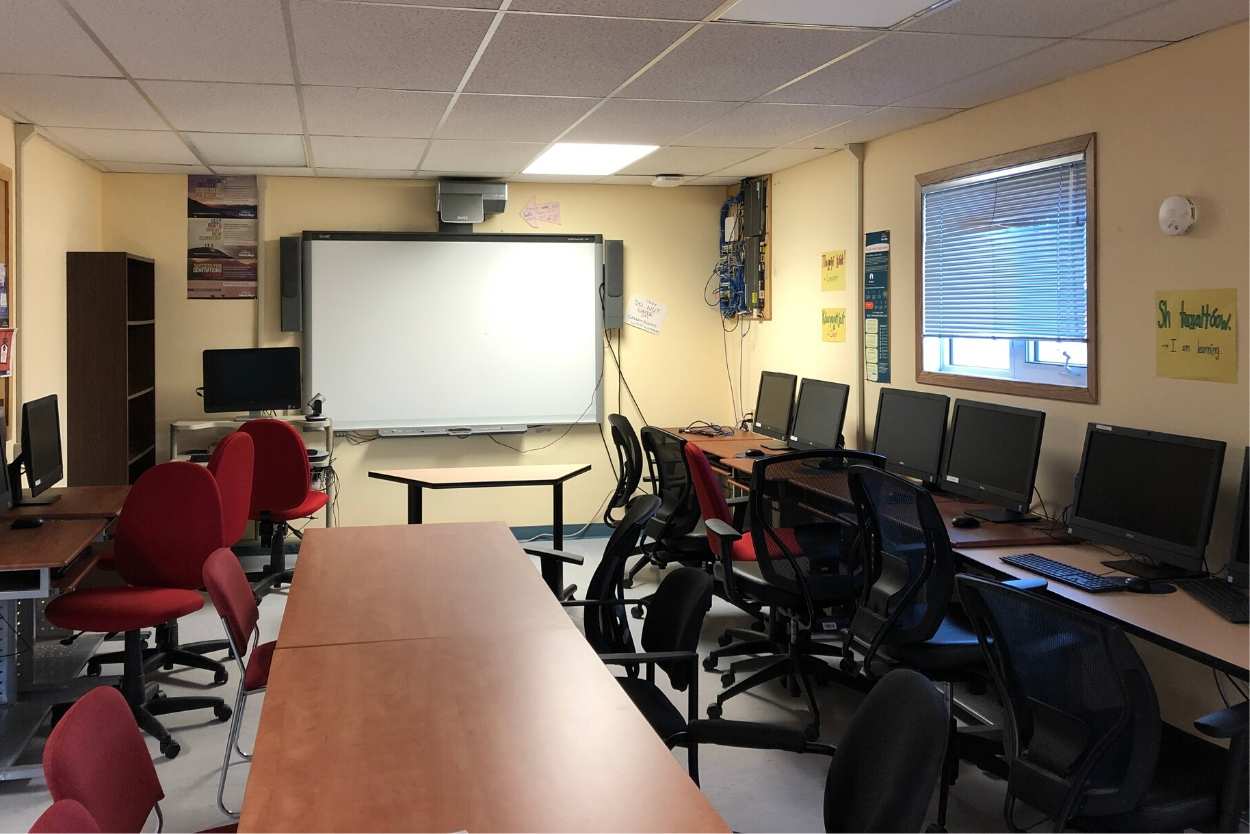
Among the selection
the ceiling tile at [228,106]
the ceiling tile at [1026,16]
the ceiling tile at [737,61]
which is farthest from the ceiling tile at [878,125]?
the ceiling tile at [228,106]

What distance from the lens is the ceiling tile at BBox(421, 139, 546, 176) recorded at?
5.63m

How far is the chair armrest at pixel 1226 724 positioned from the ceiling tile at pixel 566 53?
98.0 inches

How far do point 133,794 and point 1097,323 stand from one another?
355 centimetres

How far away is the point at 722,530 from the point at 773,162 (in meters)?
2.91

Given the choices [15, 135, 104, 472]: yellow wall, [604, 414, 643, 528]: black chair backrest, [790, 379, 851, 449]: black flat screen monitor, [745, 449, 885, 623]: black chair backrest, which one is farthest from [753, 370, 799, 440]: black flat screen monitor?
[15, 135, 104, 472]: yellow wall

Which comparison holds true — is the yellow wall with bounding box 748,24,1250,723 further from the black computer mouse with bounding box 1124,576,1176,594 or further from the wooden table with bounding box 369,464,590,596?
the wooden table with bounding box 369,464,590,596

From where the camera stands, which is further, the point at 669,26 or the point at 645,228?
the point at 645,228

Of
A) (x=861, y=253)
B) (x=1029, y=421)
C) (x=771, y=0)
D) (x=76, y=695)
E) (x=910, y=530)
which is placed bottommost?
(x=76, y=695)

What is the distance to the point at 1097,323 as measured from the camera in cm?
398

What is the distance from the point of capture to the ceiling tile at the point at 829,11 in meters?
3.17

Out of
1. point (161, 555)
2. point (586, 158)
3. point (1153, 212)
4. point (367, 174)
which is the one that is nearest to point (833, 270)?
point (586, 158)

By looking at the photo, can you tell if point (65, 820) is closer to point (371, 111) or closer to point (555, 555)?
point (555, 555)

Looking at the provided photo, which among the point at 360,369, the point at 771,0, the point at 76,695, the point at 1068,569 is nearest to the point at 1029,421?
the point at 1068,569

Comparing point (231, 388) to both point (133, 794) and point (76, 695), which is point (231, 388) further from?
point (133, 794)
